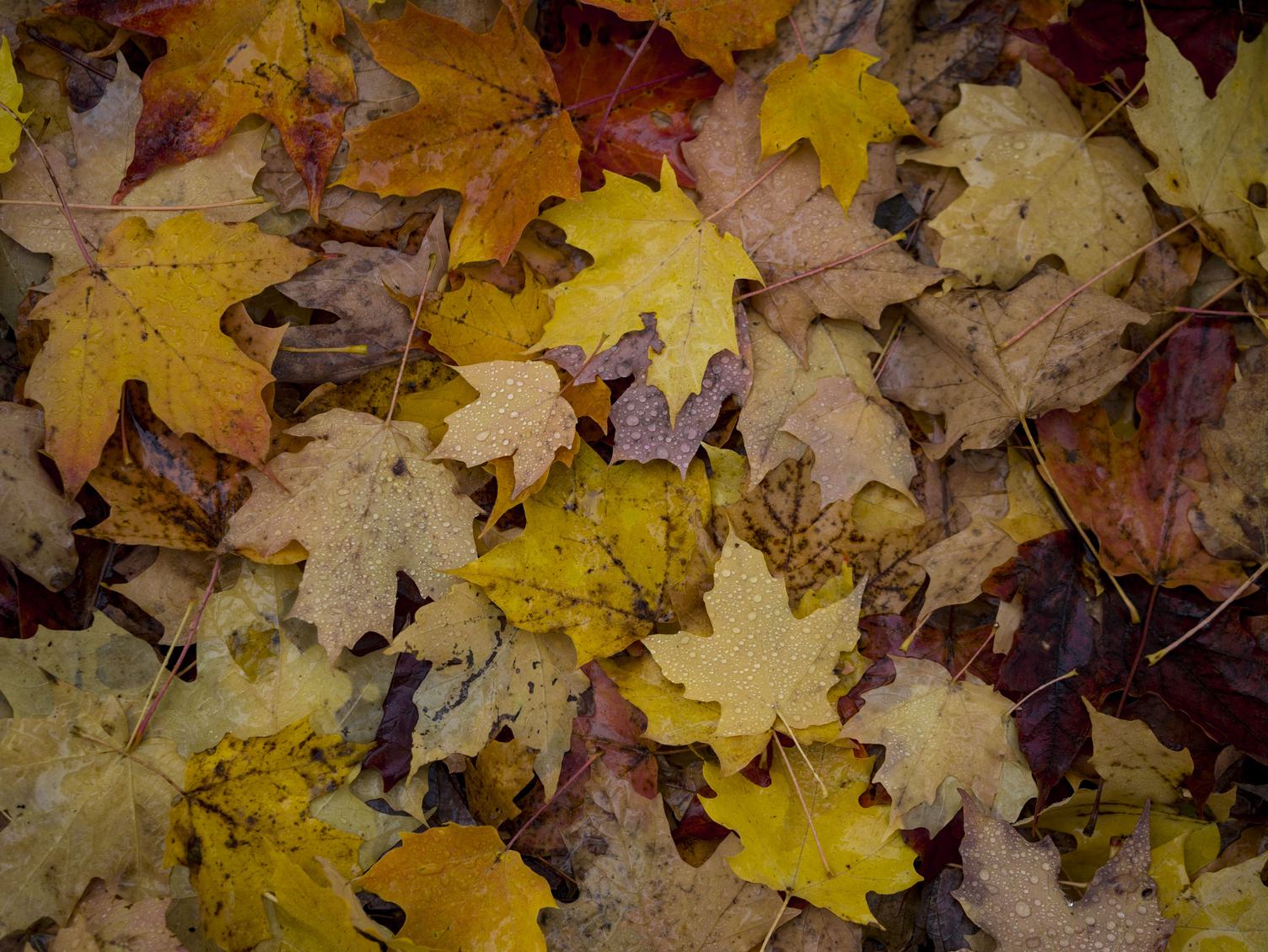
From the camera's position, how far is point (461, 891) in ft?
4.90

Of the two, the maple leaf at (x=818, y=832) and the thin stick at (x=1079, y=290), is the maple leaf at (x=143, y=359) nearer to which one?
the maple leaf at (x=818, y=832)

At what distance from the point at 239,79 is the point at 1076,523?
5.73ft

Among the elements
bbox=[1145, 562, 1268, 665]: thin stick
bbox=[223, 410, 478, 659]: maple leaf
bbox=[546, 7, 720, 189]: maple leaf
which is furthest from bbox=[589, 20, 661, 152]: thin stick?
bbox=[1145, 562, 1268, 665]: thin stick

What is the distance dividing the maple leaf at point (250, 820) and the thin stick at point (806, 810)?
75 centimetres

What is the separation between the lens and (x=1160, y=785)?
1.57m

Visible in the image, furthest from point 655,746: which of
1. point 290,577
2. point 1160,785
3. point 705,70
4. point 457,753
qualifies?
point 705,70

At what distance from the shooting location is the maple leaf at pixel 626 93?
5.43 ft

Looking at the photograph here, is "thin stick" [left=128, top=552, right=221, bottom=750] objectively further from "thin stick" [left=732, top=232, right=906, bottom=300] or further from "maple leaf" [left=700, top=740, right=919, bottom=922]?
"thin stick" [left=732, top=232, right=906, bottom=300]

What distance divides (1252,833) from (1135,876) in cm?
36

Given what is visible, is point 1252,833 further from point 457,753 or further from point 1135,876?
point 457,753

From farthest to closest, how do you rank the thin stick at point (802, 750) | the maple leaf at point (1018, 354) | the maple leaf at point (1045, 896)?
the maple leaf at point (1018, 354) < the thin stick at point (802, 750) < the maple leaf at point (1045, 896)

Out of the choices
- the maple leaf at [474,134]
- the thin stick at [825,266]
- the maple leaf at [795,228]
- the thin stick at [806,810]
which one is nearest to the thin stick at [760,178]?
the maple leaf at [795,228]

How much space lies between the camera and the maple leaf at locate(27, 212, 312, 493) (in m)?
1.50

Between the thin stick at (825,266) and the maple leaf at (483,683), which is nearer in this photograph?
the maple leaf at (483,683)
